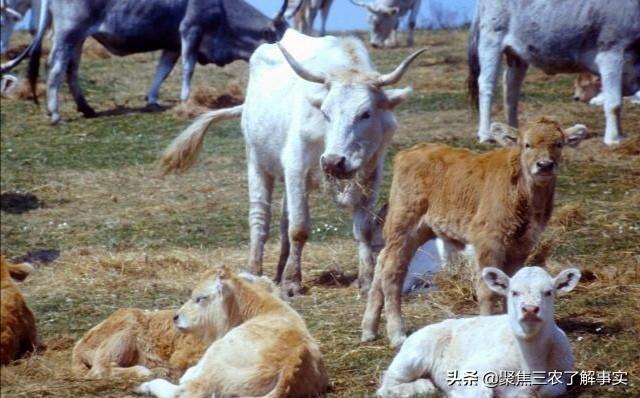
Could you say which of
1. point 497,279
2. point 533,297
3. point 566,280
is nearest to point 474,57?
point 497,279

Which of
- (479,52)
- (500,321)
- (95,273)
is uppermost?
(479,52)

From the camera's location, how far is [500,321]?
711 centimetres

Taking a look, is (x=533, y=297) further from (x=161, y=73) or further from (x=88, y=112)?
(x=161, y=73)

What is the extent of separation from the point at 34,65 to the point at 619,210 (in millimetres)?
10959

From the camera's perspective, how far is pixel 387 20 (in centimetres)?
2841

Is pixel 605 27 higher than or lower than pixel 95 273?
higher

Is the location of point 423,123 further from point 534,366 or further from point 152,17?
point 534,366

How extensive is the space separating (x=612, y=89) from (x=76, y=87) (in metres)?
8.73

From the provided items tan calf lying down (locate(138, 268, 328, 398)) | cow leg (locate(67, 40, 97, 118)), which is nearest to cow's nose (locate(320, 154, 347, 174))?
tan calf lying down (locate(138, 268, 328, 398))

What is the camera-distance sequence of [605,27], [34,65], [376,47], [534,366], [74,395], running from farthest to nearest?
[376,47], [34,65], [605,27], [74,395], [534,366]

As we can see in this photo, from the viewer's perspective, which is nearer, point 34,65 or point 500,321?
point 500,321

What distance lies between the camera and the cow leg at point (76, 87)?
20.1 metres

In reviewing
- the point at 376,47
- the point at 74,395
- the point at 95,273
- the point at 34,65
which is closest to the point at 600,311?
the point at 74,395

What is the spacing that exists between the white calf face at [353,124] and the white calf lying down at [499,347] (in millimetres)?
2137
